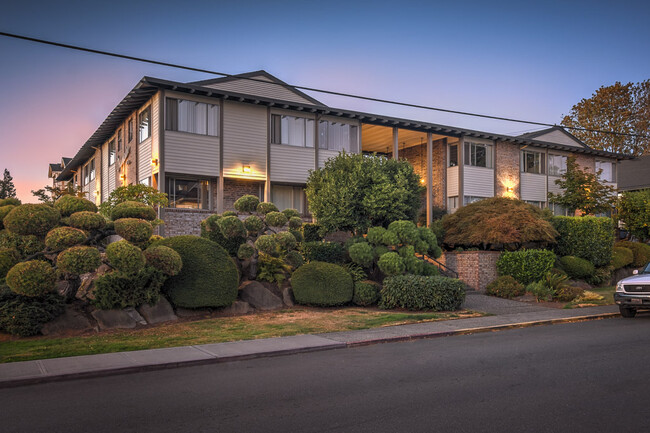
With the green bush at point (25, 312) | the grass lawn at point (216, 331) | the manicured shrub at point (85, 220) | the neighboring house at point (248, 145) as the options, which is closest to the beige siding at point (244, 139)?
the neighboring house at point (248, 145)

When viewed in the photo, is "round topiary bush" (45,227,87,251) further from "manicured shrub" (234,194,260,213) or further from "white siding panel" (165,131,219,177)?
"white siding panel" (165,131,219,177)

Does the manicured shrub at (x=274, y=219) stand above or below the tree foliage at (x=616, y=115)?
below

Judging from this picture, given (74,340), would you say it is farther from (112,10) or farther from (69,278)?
(112,10)

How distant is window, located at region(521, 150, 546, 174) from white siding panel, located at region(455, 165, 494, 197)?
10.1 feet

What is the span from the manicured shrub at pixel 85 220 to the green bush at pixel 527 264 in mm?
14546

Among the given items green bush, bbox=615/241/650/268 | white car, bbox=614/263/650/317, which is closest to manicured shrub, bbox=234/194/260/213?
white car, bbox=614/263/650/317

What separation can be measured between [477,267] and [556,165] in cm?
1884

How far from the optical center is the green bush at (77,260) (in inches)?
408

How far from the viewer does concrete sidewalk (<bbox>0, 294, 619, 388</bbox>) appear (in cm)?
762

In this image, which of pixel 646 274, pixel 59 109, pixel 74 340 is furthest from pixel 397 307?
pixel 59 109

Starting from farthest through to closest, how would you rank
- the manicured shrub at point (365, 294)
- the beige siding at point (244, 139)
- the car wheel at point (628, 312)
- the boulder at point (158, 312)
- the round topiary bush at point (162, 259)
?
1. the beige siding at point (244, 139)
2. the manicured shrub at point (365, 294)
3. the car wheel at point (628, 312)
4. the boulder at point (158, 312)
5. the round topiary bush at point (162, 259)

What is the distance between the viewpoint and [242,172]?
2283 cm

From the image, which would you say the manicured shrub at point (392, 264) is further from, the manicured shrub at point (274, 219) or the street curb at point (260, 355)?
the street curb at point (260, 355)

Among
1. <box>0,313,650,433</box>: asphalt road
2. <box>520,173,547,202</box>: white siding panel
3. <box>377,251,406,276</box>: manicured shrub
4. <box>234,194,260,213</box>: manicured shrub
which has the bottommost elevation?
<box>0,313,650,433</box>: asphalt road
